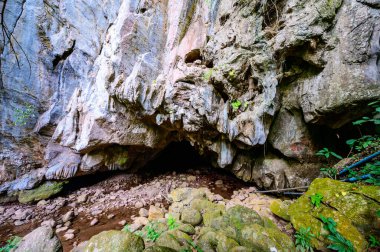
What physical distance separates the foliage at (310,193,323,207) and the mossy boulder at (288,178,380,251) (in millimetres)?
51

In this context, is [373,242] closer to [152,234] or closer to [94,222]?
[152,234]

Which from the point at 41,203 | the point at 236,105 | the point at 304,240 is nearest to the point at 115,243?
the point at 304,240

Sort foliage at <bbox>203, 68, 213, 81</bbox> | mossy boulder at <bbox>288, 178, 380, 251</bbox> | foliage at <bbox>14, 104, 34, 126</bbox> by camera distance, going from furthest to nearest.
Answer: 1. foliage at <bbox>14, 104, 34, 126</bbox>
2. foliage at <bbox>203, 68, 213, 81</bbox>
3. mossy boulder at <bbox>288, 178, 380, 251</bbox>

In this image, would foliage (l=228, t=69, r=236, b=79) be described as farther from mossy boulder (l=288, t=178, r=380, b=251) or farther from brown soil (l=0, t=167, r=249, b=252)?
brown soil (l=0, t=167, r=249, b=252)

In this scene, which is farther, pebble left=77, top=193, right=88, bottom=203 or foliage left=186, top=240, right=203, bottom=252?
pebble left=77, top=193, right=88, bottom=203

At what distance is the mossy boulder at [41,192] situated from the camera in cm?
673

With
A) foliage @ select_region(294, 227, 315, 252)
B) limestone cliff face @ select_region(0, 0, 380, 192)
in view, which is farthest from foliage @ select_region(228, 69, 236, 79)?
foliage @ select_region(294, 227, 315, 252)

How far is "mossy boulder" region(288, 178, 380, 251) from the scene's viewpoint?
2.41 metres

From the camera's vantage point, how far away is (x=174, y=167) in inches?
373

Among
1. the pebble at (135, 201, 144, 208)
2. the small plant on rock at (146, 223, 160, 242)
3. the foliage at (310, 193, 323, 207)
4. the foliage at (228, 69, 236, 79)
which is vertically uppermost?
the foliage at (228, 69, 236, 79)

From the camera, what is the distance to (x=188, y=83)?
216 inches

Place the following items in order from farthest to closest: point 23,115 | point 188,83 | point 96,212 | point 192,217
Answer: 1. point 23,115
2. point 96,212
3. point 188,83
4. point 192,217

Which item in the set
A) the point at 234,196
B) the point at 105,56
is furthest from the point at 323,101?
the point at 105,56

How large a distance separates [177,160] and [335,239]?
8.45 meters
